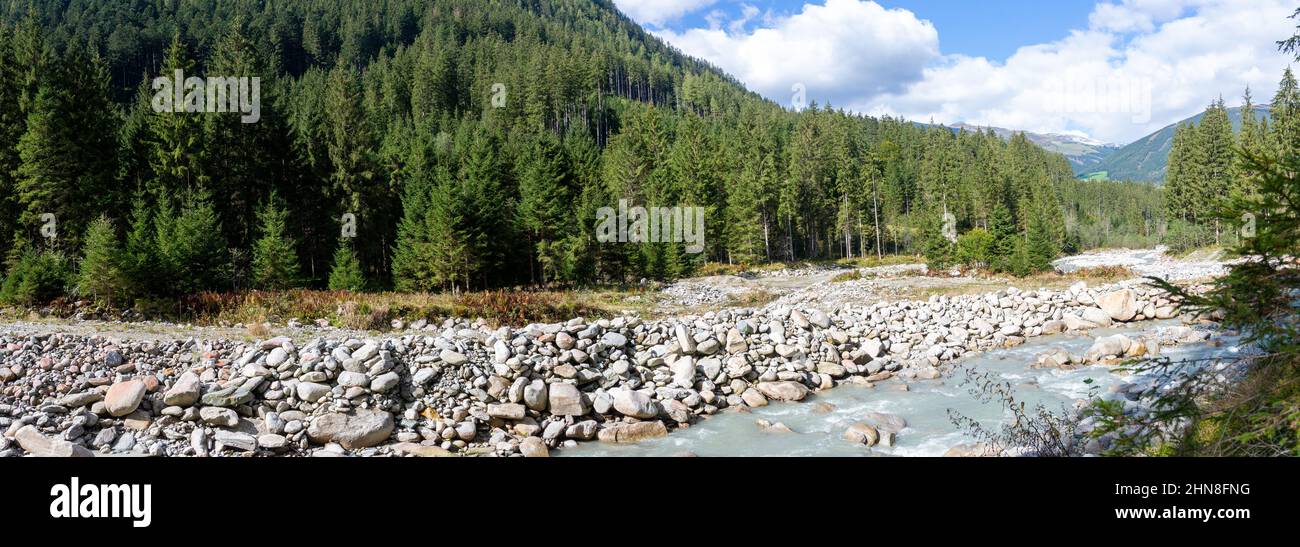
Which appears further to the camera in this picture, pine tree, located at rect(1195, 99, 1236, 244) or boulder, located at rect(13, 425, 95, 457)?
pine tree, located at rect(1195, 99, 1236, 244)

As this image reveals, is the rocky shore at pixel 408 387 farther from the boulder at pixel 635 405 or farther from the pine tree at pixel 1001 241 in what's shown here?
the pine tree at pixel 1001 241

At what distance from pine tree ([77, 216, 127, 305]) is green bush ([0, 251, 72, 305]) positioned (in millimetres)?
1295

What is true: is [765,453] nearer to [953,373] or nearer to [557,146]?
[953,373]

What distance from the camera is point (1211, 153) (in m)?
58.9

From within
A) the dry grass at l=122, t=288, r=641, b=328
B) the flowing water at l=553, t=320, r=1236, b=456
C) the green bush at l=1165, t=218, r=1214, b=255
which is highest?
the green bush at l=1165, t=218, r=1214, b=255

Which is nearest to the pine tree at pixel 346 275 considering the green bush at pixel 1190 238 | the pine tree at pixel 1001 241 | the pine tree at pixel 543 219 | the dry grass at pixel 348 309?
the dry grass at pixel 348 309

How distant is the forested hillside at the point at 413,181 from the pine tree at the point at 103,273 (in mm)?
56

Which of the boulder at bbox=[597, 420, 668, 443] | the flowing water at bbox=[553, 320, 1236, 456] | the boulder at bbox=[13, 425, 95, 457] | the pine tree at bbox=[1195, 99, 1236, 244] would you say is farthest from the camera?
the pine tree at bbox=[1195, 99, 1236, 244]

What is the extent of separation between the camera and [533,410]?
1173 cm

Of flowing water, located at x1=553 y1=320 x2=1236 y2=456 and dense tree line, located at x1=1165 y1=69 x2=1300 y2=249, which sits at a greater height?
dense tree line, located at x1=1165 y1=69 x2=1300 y2=249

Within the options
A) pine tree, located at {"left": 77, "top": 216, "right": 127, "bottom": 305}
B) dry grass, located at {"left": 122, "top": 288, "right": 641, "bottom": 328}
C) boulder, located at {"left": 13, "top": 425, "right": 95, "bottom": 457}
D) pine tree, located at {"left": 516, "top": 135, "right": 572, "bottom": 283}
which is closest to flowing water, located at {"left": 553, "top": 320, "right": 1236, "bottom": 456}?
boulder, located at {"left": 13, "top": 425, "right": 95, "bottom": 457}

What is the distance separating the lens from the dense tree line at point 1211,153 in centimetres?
4709

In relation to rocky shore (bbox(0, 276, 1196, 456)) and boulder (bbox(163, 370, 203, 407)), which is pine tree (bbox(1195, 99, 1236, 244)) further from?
boulder (bbox(163, 370, 203, 407))

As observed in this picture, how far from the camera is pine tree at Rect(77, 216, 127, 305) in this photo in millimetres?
16812
